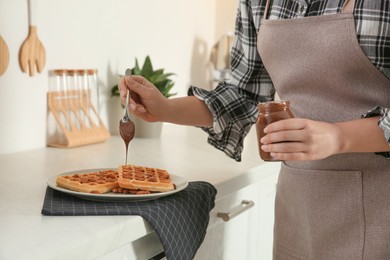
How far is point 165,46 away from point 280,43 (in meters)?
1.16

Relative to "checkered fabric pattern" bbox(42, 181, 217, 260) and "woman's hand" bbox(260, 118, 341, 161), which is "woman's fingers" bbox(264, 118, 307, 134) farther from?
"checkered fabric pattern" bbox(42, 181, 217, 260)

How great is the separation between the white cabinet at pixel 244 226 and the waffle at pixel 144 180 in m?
0.23

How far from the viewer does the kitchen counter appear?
0.78m

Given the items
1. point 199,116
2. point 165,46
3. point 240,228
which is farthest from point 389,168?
point 165,46

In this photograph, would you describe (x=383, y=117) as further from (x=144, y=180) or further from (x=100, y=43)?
(x=100, y=43)

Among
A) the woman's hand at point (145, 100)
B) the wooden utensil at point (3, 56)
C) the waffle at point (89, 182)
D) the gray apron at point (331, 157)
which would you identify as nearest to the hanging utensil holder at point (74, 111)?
the wooden utensil at point (3, 56)

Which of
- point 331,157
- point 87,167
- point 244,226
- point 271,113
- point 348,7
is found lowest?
point 244,226

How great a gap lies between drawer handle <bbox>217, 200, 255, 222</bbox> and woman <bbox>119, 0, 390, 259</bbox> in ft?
0.46

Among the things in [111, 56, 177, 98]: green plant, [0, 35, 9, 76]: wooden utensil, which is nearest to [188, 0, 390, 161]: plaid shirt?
[0, 35, 9, 76]: wooden utensil

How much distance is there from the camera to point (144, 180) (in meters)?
0.99

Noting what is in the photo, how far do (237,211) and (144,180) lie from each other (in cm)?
41

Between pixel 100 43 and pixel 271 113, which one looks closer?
pixel 271 113

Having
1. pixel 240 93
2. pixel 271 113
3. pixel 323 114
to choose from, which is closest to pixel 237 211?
pixel 240 93

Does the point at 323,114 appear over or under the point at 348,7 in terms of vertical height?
under
